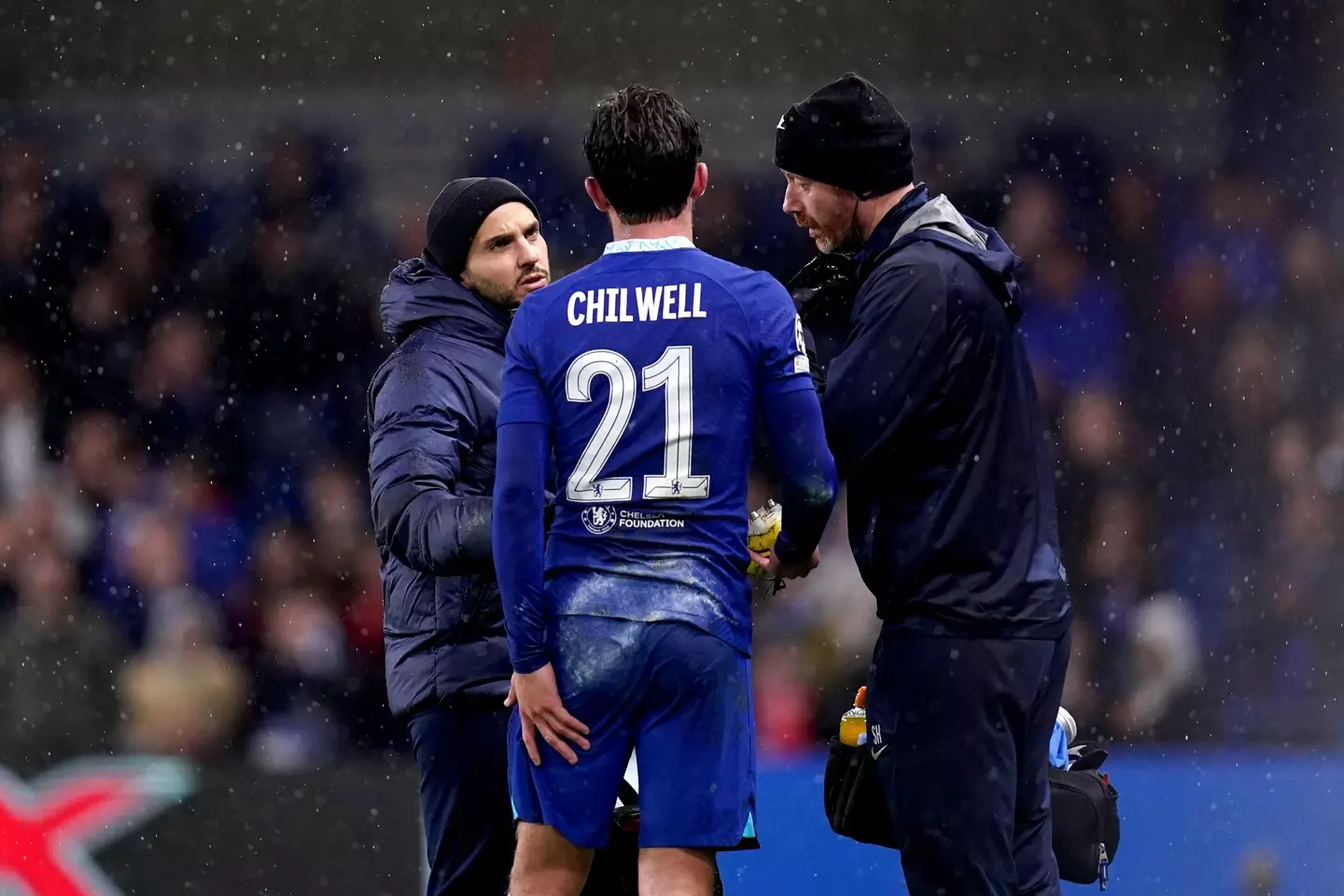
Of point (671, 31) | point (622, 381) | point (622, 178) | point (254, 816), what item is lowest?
point (254, 816)

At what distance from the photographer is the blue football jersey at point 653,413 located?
257 cm

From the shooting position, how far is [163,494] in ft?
23.4

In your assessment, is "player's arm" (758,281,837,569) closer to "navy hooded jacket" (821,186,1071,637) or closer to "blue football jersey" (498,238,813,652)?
"blue football jersey" (498,238,813,652)

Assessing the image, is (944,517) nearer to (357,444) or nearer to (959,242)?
(959,242)

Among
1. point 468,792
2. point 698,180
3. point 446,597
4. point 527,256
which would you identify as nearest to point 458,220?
point 527,256

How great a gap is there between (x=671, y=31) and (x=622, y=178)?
571 centimetres

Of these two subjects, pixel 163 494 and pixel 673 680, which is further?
pixel 163 494

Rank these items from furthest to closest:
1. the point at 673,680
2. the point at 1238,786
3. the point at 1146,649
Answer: the point at 1146,649 → the point at 1238,786 → the point at 673,680

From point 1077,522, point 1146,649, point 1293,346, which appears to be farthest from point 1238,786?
point 1293,346

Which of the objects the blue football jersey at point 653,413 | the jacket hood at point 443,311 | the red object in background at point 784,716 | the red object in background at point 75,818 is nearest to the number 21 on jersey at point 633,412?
the blue football jersey at point 653,413

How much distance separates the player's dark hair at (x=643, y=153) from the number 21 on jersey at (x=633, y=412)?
0.23 m

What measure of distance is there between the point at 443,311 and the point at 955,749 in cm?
126

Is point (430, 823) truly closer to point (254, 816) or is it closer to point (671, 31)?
point (254, 816)

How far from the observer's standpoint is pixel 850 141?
121 inches
